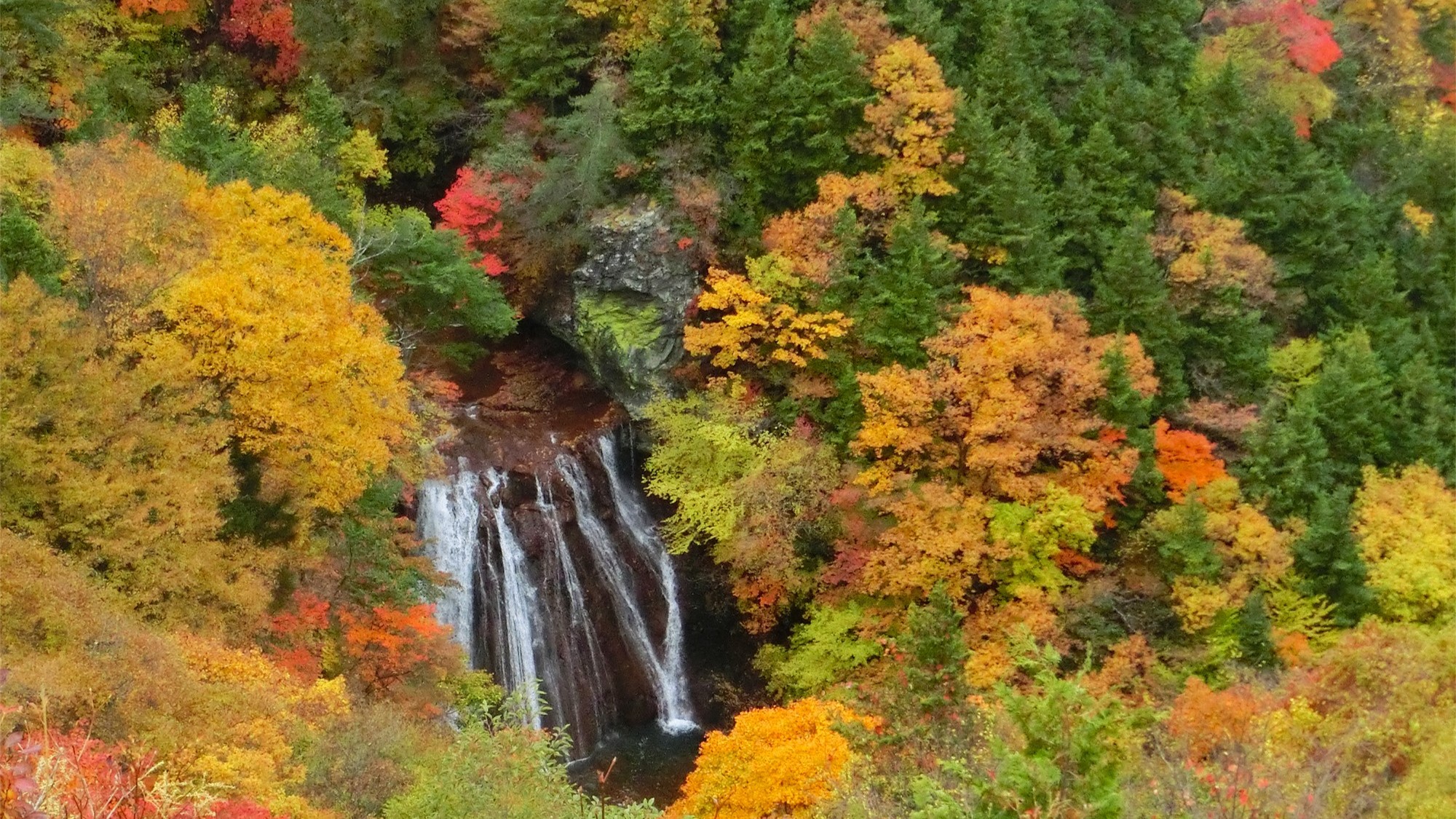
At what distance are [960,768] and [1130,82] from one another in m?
26.7

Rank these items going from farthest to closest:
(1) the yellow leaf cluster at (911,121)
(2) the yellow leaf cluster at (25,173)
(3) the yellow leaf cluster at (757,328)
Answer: (1) the yellow leaf cluster at (911,121)
(3) the yellow leaf cluster at (757,328)
(2) the yellow leaf cluster at (25,173)

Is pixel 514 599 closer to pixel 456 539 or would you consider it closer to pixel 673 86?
pixel 456 539

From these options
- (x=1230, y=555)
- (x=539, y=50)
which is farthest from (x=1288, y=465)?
(x=539, y=50)

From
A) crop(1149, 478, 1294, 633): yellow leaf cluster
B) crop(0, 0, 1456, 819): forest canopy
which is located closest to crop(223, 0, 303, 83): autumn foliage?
crop(0, 0, 1456, 819): forest canopy

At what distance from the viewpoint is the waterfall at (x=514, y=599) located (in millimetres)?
25906

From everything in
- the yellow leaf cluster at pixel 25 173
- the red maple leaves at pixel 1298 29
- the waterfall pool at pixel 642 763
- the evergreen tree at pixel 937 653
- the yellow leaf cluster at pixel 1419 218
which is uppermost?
the red maple leaves at pixel 1298 29

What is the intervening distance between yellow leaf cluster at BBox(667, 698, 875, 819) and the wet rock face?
1166 cm

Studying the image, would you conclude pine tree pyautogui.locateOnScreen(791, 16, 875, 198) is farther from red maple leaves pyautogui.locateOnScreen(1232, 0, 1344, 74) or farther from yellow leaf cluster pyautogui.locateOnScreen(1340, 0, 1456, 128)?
yellow leaf cluster pyautogui.locateOnScreen(1340, 0, 1456, 128)

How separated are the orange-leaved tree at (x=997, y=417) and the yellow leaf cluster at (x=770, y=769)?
7.41 meters

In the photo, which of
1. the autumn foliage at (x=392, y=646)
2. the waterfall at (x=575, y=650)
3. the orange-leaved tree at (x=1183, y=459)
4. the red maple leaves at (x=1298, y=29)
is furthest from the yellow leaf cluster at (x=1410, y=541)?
the autumn foliage at (x=392, y=646)

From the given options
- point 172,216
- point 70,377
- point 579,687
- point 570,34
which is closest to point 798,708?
point 579,687

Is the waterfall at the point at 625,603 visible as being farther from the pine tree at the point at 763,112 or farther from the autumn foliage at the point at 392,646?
the pine tree at the point at 763,112

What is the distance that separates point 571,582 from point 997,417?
35.8 feet

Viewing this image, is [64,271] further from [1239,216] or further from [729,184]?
[1239,216]
